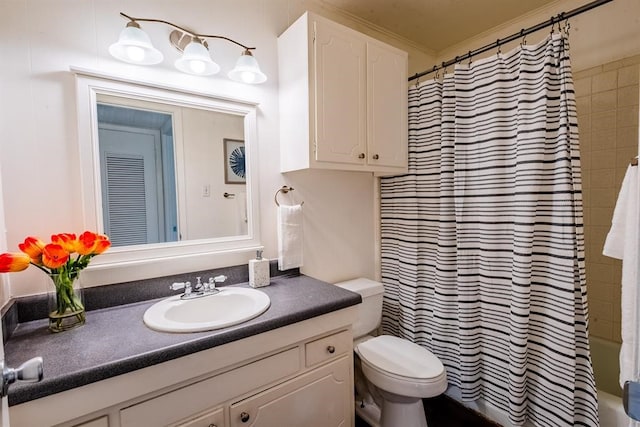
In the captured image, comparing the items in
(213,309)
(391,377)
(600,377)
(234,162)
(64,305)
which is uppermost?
(234,162)

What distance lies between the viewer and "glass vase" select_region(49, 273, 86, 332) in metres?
1.01

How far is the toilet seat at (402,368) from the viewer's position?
1.36 m

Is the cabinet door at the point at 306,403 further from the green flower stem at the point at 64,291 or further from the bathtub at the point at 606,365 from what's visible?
the bathtub at the point at 606,365

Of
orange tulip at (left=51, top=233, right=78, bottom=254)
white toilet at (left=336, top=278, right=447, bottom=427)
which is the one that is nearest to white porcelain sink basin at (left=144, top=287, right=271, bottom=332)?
orange tulip at (left=51, top=233, right=78, bottom=254)

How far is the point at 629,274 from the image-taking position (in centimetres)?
77

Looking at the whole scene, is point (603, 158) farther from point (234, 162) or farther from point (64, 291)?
point (64, 291)

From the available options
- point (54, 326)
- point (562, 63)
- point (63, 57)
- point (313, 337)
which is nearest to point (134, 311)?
point (54, 326)

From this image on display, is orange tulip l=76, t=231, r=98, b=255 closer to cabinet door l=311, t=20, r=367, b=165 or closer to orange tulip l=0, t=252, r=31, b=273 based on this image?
orange tulip l=0, t=252, r=31, b=273

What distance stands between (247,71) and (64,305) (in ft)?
3.93

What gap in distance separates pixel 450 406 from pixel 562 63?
187cm

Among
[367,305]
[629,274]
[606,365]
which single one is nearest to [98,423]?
[367,305]

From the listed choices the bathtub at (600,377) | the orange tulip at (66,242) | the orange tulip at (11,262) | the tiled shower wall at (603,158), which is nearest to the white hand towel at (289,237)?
the orange tulip at (66,242)

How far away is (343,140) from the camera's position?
5.17ft

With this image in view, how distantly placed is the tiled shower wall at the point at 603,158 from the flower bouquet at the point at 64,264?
8.42ft
